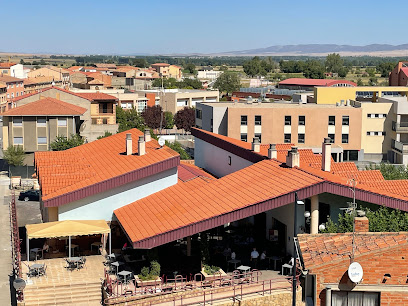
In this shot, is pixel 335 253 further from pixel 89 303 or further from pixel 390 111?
pixel 390 111

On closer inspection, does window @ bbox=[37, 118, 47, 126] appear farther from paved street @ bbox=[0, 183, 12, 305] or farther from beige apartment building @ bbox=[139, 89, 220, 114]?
beige apartment building @ bbox=[139, 89, 220, 114]

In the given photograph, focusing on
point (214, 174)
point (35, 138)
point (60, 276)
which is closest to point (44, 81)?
point (35, 138)

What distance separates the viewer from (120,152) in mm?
39062

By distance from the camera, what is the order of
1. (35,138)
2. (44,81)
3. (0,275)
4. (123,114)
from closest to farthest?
(0,275), (35,138), (123,114), (44,81)

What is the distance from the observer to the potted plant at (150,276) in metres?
26.8

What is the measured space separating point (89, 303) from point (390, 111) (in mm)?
59611

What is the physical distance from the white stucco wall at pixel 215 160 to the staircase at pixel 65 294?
12.7 metres

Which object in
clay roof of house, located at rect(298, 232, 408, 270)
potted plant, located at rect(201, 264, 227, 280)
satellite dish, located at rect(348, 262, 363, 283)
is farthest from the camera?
potted plant, located at rect(201, 264, 227, 280)

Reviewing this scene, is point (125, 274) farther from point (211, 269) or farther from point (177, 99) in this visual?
point (177, 99)

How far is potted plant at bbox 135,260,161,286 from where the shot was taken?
2677 cm

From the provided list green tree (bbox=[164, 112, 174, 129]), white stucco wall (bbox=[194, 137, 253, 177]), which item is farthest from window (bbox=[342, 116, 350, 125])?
green tree (bbox=[164, 112, 174, 129])

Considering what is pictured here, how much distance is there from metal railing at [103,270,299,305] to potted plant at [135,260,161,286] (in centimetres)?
4

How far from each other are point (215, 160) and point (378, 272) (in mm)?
26780

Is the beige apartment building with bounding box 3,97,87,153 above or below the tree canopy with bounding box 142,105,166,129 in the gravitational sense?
above
